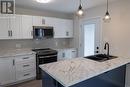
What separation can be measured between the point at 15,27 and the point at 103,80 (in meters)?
2.98

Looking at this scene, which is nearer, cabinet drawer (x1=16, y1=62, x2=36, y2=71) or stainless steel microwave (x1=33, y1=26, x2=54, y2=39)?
cabinet drawer (x1=16, y1=62, x2=36, y2=71)

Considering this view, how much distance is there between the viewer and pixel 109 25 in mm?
3381

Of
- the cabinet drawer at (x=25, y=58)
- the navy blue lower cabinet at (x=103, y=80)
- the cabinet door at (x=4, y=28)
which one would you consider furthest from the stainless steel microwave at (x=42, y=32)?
the navy blue lower cabinet at (x=103, y=80)

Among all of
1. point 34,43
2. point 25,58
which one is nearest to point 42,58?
point 25,58

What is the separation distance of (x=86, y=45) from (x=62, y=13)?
73.2 inches

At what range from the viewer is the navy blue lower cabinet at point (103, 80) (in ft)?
5.56

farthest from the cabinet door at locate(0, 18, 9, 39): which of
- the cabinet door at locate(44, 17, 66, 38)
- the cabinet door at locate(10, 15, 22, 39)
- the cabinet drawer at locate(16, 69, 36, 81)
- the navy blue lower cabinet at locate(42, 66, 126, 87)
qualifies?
the navy blue lower cabinet at locate(42, 66, 126, 87)

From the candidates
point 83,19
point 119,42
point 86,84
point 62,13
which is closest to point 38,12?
point 62,13

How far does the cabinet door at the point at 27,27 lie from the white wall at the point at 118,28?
243cm

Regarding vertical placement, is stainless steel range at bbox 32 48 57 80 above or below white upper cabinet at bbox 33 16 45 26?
below

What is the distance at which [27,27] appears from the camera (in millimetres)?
3615

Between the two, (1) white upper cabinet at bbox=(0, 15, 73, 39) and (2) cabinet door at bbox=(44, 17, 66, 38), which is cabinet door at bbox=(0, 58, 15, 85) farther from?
(2) cabinet door at bbox=(44, 17, 66, 38)

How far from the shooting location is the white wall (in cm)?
294

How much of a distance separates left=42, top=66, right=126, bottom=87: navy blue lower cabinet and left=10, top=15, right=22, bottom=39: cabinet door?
1998mm
